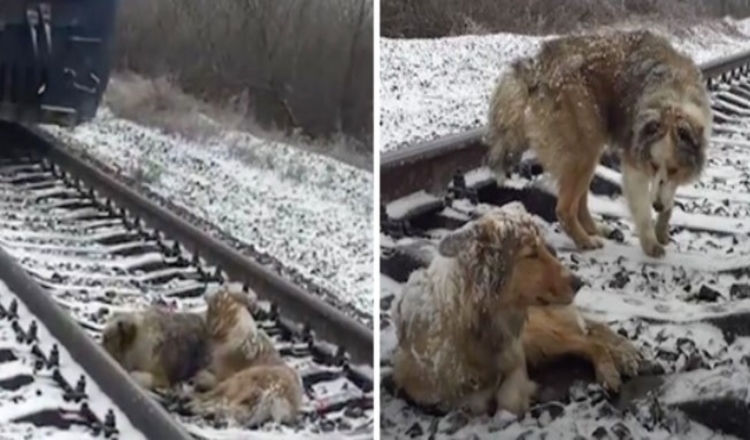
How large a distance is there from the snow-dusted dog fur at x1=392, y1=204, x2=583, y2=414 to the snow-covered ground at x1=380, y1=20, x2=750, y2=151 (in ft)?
0.67

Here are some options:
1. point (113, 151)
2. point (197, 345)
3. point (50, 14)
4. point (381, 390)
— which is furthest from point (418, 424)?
point (50, 14)

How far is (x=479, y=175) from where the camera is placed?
7.50 ft

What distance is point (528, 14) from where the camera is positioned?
227cm

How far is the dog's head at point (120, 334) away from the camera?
2.13 m

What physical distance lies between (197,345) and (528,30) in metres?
0.87

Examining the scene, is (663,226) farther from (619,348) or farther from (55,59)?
(55,59)

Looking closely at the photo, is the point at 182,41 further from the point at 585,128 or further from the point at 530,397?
the point at 530,397

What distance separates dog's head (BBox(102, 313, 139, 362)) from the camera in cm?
213

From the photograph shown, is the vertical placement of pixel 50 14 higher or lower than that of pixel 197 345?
higher

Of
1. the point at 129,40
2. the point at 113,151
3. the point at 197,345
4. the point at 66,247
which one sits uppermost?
the point at 129,40

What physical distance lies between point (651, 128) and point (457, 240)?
417 mm

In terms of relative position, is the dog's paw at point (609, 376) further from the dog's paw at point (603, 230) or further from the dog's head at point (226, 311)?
the dog's head at point (226, 311)

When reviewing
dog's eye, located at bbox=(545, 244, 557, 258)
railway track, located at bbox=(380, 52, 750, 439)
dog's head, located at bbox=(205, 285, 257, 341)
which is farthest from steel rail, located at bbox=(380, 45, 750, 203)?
dog's head, located at bbox=(205, 285, 257, 341)

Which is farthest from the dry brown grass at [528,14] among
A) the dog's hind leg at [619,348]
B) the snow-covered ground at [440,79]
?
the dog's hind leg at [619,348]
